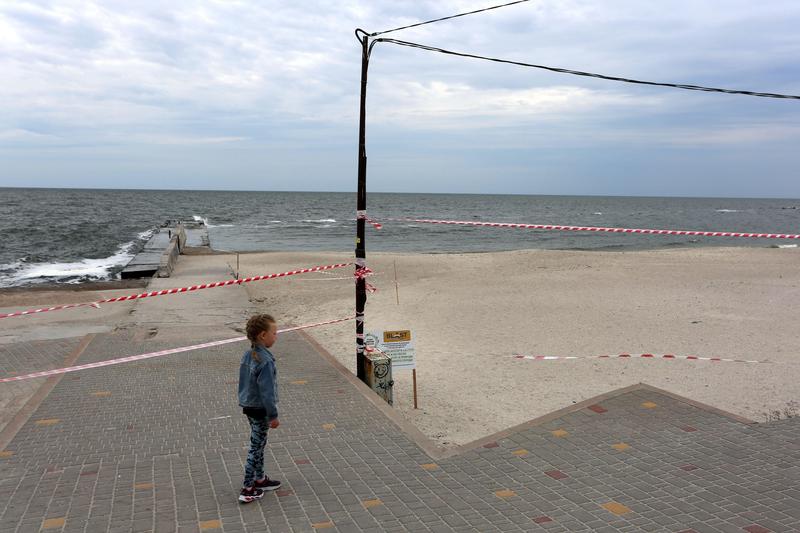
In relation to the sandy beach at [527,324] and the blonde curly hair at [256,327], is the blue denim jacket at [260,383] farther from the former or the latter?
the sandy beach at [527,324]

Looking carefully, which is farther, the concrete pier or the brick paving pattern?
the concrete pier

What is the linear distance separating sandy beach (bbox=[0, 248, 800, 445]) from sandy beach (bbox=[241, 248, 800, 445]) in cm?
3

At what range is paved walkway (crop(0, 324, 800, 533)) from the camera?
4438 mm

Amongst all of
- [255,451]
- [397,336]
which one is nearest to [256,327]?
[255,451]

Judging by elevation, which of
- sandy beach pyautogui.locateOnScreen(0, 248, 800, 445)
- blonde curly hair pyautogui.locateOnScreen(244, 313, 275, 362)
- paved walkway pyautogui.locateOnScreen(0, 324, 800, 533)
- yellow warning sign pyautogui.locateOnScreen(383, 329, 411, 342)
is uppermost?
blonde curly hair pyautogui.locateOnScreen(244, 313, 275, 362)

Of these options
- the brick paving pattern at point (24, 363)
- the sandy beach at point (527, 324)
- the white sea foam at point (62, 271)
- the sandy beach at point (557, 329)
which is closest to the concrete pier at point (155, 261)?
the sandy beach at point (527, 324)

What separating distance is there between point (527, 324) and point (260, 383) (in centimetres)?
874

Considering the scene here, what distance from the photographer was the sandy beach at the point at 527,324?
27.0ft

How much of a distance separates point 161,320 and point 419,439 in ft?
27.0

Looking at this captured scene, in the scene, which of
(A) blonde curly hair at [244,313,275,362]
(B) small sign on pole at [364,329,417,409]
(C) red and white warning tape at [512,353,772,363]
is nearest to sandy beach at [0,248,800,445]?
(C) red and white warning tape at [512,353,772,363]

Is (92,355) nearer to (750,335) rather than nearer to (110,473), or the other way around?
(110,473)

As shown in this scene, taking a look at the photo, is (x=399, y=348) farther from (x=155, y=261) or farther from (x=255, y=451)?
(x=155, y=261)

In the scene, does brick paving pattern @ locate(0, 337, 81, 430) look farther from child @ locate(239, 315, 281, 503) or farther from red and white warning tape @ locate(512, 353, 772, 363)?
red and white warning tape @ locate(512, 353, 772, 363)

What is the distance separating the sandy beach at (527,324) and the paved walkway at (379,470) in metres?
1.27
